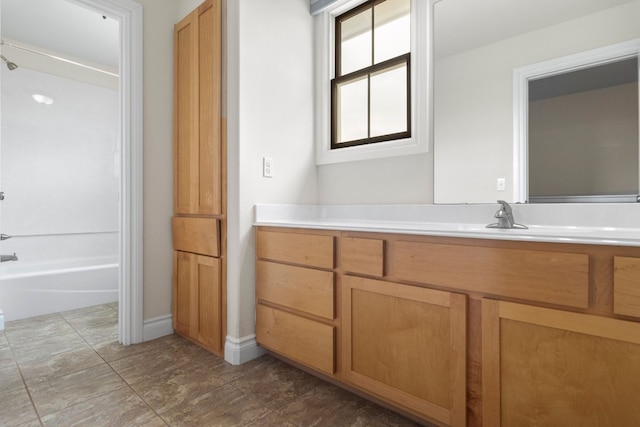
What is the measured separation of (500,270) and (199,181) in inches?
69.1

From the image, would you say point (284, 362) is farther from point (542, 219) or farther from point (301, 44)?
point (301, 44)

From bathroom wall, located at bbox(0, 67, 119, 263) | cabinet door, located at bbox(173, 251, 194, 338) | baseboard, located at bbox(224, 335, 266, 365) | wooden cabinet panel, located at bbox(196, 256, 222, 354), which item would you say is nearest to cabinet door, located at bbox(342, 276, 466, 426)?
baseboard, located at bbox(224, 335, 266, 365)

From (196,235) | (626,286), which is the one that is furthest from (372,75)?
(626,286)

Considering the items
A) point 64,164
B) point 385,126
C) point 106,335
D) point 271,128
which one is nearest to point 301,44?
point 271,128

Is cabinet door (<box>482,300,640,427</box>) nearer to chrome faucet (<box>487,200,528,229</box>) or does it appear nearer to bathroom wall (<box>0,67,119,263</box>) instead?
chrome faucet (<box>487,200,528,229</box>)

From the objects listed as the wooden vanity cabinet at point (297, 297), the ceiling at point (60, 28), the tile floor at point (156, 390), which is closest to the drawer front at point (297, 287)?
the wooden vanity cabinet at point (297, 297)

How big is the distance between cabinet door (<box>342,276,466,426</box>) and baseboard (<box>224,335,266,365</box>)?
0.67 metres

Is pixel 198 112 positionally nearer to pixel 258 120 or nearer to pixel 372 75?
pixel 258 120

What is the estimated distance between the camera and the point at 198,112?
84.9 inches

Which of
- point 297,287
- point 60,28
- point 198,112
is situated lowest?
point 297,287

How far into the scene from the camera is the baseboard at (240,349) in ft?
6.31

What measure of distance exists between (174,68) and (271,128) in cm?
91

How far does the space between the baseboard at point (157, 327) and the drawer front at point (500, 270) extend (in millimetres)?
1781

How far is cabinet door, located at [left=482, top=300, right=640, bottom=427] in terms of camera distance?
905 millimetres
